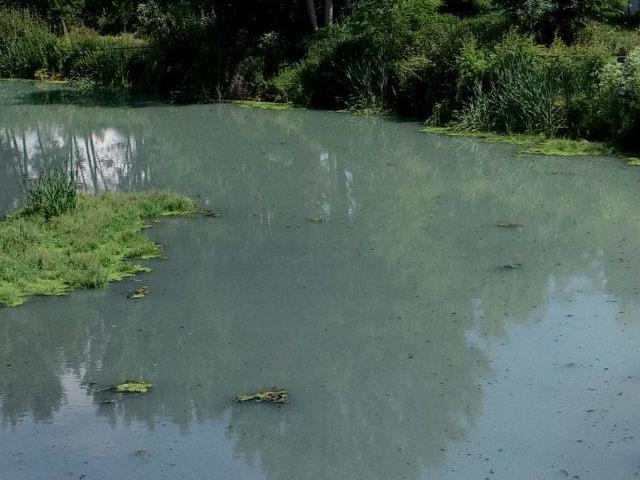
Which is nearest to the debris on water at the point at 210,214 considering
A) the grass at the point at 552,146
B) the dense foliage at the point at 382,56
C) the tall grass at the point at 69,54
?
the grass at the point at 552,146

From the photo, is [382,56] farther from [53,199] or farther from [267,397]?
[267,397]

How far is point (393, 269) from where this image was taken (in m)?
10.1

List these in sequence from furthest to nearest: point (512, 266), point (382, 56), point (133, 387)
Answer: point (382, 56), point (512, 266), point (133, 387)

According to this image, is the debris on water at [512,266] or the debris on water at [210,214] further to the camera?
the debris on water at [210,214]

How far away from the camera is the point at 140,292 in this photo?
9.30 metres

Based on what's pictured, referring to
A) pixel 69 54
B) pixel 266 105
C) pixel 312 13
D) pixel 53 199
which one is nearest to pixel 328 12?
pixel 312 13

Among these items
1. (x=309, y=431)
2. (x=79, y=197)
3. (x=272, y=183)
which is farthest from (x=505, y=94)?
(x=309, y=431)

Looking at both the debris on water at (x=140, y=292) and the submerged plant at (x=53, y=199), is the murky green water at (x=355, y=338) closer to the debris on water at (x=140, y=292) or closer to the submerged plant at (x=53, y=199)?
the debris on water at (x=140, y=292)

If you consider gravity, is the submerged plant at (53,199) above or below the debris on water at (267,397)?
above

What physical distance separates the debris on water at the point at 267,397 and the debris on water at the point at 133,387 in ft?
2.36

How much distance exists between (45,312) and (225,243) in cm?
276

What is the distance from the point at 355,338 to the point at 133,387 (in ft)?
6.44

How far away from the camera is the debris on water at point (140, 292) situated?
9.20 metres

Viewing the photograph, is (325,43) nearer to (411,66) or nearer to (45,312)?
(411,66)
